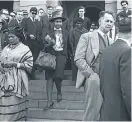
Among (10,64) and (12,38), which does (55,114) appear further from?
(12,38)

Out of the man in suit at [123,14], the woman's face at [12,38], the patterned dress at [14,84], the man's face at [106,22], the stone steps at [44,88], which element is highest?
the man in suit at [123,14]

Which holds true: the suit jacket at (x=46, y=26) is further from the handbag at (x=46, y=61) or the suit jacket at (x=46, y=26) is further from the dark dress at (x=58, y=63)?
the handbag at (x=46, y=61)

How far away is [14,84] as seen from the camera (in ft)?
19.0

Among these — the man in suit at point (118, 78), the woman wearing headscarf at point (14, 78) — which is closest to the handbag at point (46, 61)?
the woman wearing headscarf at point (14, 78)

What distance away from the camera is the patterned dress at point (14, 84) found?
18.8 feet

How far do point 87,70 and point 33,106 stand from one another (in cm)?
272

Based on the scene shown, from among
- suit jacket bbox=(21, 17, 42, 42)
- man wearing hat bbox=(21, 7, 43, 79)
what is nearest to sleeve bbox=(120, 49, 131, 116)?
man wearing hat bbox=(21, 7, 43, 79)

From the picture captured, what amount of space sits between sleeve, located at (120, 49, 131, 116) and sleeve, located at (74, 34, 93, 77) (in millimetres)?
1541

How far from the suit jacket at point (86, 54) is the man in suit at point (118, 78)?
126 cm

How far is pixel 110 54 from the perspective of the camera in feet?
11.8

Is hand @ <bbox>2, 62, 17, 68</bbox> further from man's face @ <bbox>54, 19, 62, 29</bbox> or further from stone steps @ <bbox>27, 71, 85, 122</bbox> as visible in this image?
man's face @ <bbox>54, 19, 62, 29</bbox>

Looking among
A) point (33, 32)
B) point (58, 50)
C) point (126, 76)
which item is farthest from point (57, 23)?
point (126, 76)

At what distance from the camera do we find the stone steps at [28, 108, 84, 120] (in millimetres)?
6543

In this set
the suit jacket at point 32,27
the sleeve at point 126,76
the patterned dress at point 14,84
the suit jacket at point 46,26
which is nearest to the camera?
the sleeve at point 126,76
